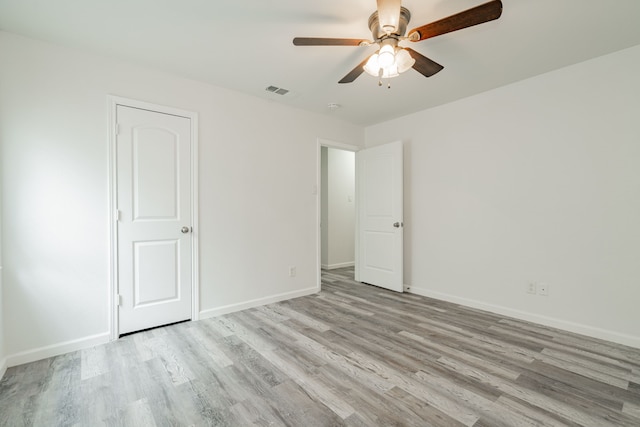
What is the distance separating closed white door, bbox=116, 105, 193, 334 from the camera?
2639 millimetres

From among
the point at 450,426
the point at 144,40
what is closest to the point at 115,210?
the point at 144,40

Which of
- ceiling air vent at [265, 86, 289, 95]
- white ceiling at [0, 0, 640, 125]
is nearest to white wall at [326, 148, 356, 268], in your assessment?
ceiling air vent at [265, 86, 289, 95]

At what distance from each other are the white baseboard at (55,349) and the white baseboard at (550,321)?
3.60 m

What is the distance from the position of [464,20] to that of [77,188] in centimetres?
308

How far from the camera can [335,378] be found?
1.97 m

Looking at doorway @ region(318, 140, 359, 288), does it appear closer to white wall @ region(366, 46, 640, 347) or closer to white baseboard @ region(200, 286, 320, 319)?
white baseboard @ region(200, 286, 320, 319)

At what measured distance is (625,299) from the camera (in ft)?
8.10

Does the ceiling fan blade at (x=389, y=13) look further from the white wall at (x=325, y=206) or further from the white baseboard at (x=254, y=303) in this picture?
the white wall at (x=325, y=206)

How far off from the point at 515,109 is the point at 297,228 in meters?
2.83

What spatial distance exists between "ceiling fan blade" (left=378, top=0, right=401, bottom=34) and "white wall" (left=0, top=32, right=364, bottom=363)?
2121 millimetres

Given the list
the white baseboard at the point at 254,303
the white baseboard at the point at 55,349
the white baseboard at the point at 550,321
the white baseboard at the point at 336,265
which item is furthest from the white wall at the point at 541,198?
the white baseboard at the point at 55,349

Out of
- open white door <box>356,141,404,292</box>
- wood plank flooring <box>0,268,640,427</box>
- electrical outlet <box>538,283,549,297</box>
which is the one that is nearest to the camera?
wood plank flooring <box>0,268,640,427</box>

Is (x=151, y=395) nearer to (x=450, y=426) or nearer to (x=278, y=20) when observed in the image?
(x=450, y=426)

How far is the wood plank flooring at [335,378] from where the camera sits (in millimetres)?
1615
